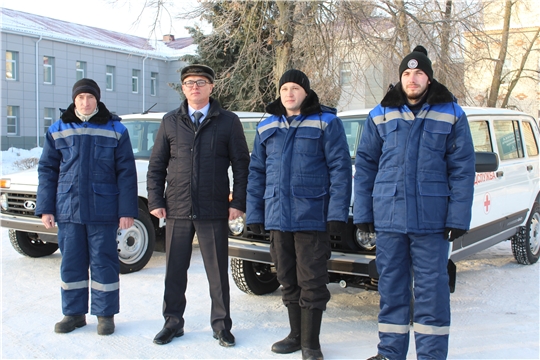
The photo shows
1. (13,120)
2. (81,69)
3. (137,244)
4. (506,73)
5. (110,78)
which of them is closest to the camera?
(137,244)

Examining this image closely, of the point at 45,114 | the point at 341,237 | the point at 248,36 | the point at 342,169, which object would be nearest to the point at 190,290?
the point at 341,237

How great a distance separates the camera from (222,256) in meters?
4.20

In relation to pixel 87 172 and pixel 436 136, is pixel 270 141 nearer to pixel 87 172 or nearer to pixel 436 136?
pixel 436 136

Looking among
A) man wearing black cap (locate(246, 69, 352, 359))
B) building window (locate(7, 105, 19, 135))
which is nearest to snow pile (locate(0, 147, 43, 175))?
building window (locate(7, 105, 19, 135))

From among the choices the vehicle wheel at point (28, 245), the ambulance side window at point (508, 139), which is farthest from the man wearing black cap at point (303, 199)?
the vehicle wheel at point (28, 245)

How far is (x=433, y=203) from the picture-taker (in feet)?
11.3

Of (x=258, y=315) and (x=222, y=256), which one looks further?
(x=258, y=315)

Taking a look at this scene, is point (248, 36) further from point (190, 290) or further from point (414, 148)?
point (414, 148)

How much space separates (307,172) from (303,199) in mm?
193

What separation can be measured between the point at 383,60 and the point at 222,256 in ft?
31.5

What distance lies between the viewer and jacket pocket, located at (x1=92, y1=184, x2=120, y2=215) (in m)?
4.30

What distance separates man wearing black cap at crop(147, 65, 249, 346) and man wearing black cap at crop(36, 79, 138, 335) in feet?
1.24

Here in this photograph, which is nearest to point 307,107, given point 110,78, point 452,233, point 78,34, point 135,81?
point 452,233

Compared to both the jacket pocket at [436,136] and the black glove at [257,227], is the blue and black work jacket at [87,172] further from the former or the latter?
the jacket pocket at [436,136]
